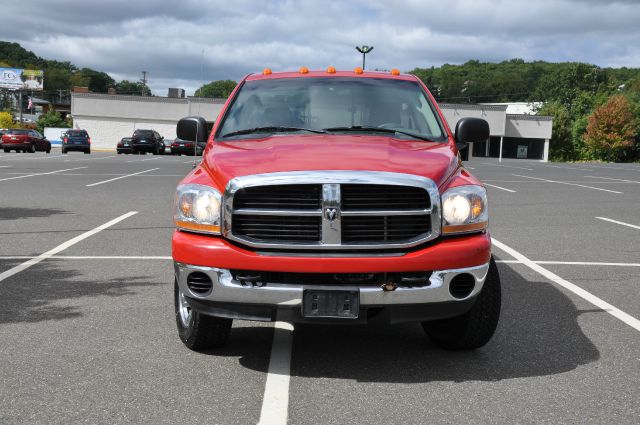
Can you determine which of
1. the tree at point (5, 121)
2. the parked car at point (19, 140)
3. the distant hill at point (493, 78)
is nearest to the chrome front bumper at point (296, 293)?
the parked car at point (19, 140)

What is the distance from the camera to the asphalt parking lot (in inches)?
143

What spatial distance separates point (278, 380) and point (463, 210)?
138 cm

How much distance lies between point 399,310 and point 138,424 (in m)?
1.45

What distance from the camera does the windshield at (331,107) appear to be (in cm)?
529

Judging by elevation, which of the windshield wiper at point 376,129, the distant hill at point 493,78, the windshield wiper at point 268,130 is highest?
the distant hill at point 493,78

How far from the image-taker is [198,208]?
→ 417cm

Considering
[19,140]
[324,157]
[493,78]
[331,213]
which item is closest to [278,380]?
[331,213]

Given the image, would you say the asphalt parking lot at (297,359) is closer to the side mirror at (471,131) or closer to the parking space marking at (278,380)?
the parking space marking at (278,380)

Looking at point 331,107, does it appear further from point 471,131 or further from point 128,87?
point 128,87

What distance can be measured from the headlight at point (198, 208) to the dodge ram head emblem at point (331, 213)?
593mm

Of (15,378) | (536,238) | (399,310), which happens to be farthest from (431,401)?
(536,238)

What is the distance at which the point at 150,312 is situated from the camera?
5.57 meters

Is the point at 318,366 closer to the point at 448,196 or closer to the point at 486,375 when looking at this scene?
the point at 486,375

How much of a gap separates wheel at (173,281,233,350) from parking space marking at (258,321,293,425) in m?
0.34
